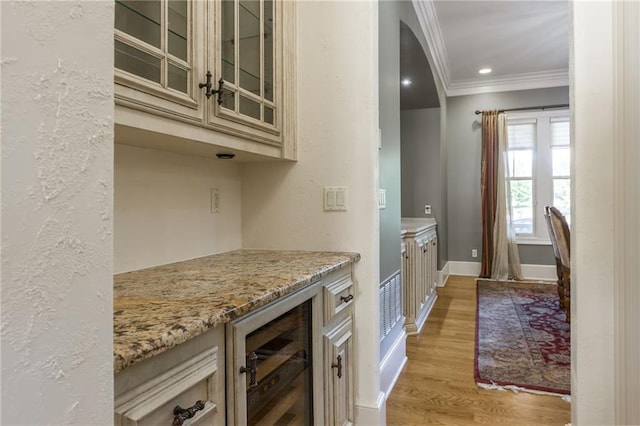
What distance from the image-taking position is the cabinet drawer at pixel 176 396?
67cm

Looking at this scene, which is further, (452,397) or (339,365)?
(452,397)

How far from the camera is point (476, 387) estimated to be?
2420 millimetres

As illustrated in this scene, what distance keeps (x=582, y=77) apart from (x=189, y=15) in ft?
4.73

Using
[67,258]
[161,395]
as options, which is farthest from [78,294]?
[161,395]

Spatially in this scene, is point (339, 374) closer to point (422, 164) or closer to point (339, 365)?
point (339, 365)

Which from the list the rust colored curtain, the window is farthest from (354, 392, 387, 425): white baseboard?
the window

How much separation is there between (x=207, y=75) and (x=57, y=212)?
1.01 m

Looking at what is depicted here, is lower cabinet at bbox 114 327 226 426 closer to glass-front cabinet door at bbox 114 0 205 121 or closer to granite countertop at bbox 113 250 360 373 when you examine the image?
granite countertop at bbox 113 250 360 373

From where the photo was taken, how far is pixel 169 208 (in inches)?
61.4

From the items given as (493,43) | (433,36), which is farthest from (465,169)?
(433,36)

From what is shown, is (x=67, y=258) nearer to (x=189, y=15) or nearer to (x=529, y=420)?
(x=189, y=15)

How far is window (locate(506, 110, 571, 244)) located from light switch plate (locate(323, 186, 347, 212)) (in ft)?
15.9

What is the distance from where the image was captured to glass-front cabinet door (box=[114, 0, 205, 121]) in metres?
1.05

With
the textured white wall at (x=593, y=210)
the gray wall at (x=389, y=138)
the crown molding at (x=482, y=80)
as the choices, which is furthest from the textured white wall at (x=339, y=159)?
the crown molding at (x=482, y=80)
